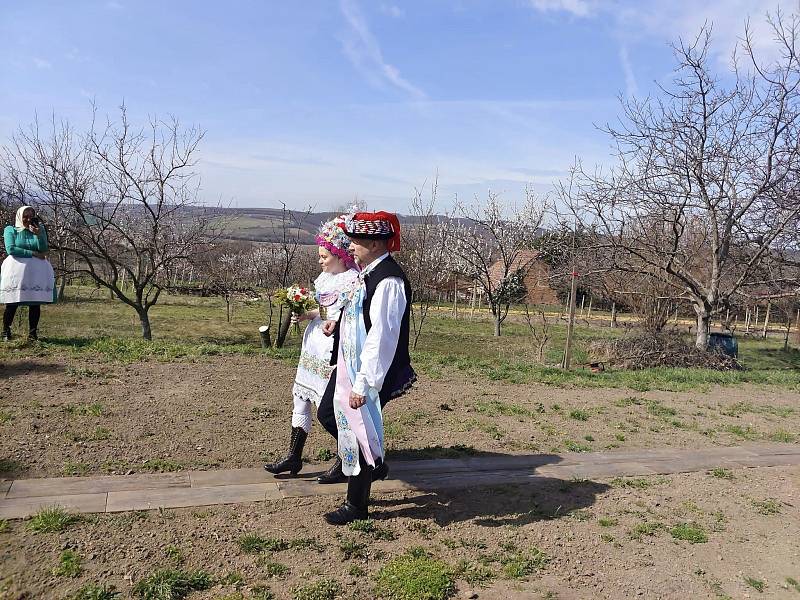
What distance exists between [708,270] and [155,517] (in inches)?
512

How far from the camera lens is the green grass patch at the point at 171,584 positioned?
281 centimetres

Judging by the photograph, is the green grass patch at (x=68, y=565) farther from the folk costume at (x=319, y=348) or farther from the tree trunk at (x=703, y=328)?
the tree trunk at (x=703, y=328)

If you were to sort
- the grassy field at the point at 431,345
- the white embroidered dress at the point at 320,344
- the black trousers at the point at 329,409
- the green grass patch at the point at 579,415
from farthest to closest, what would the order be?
the grassy field at the point at 431,345 < the green grass patch at the point at 579,415 < the white embroidered dress at the point at 320,344 < the black trousers at the point at 329,409

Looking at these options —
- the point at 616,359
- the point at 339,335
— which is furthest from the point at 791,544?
the point at 616,359

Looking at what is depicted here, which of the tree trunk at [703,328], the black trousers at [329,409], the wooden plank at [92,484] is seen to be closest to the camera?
the wooden plank at [92,484]

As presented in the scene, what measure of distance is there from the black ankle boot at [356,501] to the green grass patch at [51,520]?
137cm

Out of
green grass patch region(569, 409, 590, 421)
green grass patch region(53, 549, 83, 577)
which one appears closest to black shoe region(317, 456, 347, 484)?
green grass patch region(53, 549, 83, 577)

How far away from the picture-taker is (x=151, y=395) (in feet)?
19.5

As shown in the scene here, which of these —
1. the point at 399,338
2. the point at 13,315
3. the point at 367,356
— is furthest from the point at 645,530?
the point at 13,315

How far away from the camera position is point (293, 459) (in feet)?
14.3

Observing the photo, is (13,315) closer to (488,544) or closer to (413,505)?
(413,505)

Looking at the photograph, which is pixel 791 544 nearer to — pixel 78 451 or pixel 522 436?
pixel 522 436

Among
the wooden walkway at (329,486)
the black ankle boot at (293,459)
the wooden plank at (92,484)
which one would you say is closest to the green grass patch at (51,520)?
the wooden walkway at (329,486)

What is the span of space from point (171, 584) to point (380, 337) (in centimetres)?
156
